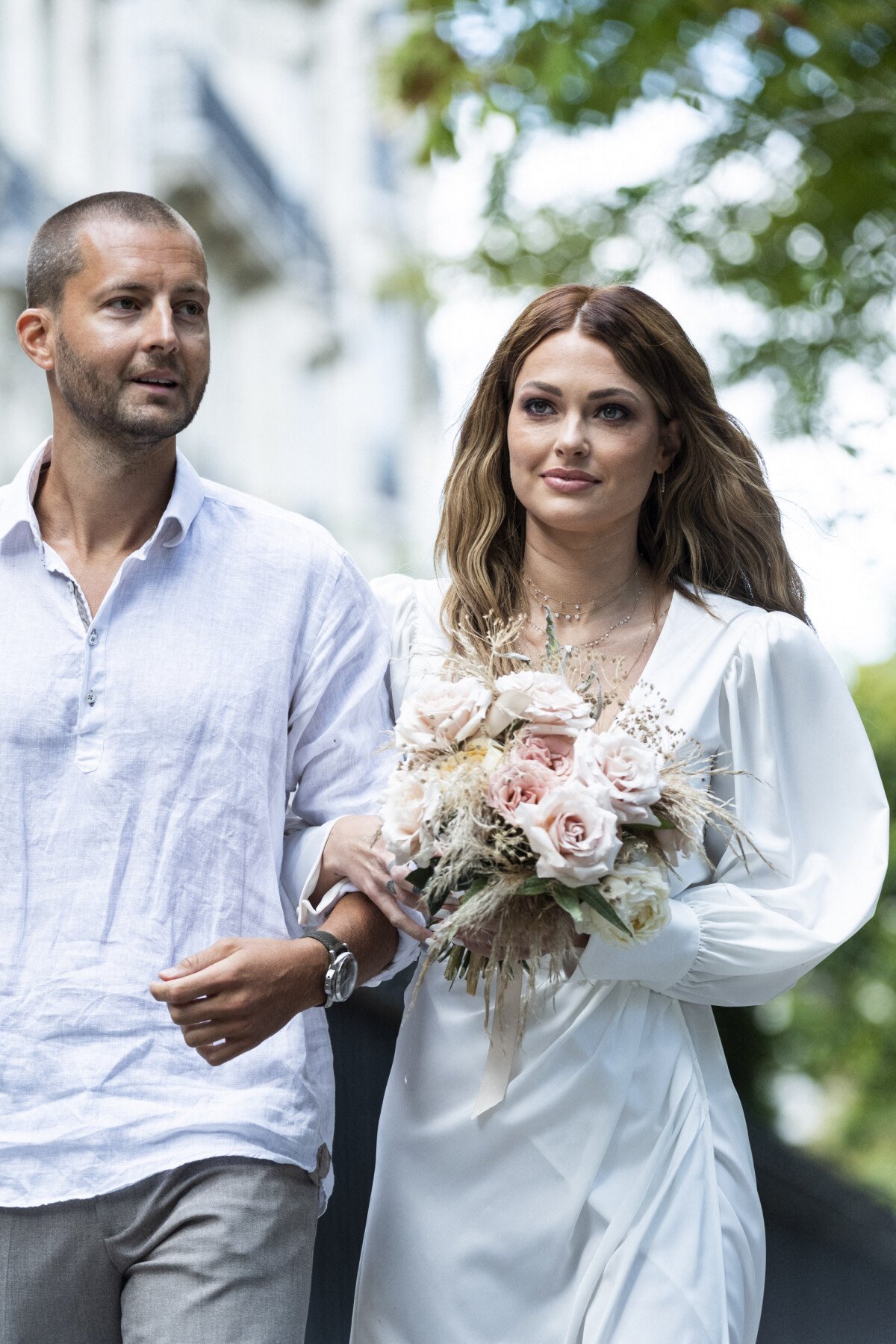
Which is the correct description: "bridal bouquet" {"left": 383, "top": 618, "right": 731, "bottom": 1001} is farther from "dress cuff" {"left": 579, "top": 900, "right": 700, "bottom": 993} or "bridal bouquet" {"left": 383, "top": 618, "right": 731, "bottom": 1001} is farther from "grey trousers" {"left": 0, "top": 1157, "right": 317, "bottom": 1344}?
"grey trousers" {"left": 0, "top": 1157, "right": 317, "bottom": 1344}

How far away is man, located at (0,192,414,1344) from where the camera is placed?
323 cm

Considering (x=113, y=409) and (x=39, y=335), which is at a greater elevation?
(x=39, y=335)

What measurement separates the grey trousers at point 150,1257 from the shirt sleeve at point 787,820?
0.89 meters

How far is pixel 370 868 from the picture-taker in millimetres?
3486

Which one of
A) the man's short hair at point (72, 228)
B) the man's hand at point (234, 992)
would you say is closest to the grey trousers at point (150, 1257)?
the man's hand at point (234, 992)

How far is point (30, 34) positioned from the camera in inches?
729

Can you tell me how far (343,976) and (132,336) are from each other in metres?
1.29

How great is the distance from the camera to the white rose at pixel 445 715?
10.6 ft

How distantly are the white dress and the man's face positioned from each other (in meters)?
0.74

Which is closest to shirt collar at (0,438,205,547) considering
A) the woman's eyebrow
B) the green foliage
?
the woman's eyebrow

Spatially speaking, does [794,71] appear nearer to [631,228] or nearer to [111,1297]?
[631,228]

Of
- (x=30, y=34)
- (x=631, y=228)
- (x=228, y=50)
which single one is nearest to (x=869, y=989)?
(x=631, y=228)

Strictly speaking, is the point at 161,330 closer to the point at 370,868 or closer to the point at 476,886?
the point at 370,868

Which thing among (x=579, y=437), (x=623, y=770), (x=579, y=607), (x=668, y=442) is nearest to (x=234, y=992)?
(x=623, y=770)
